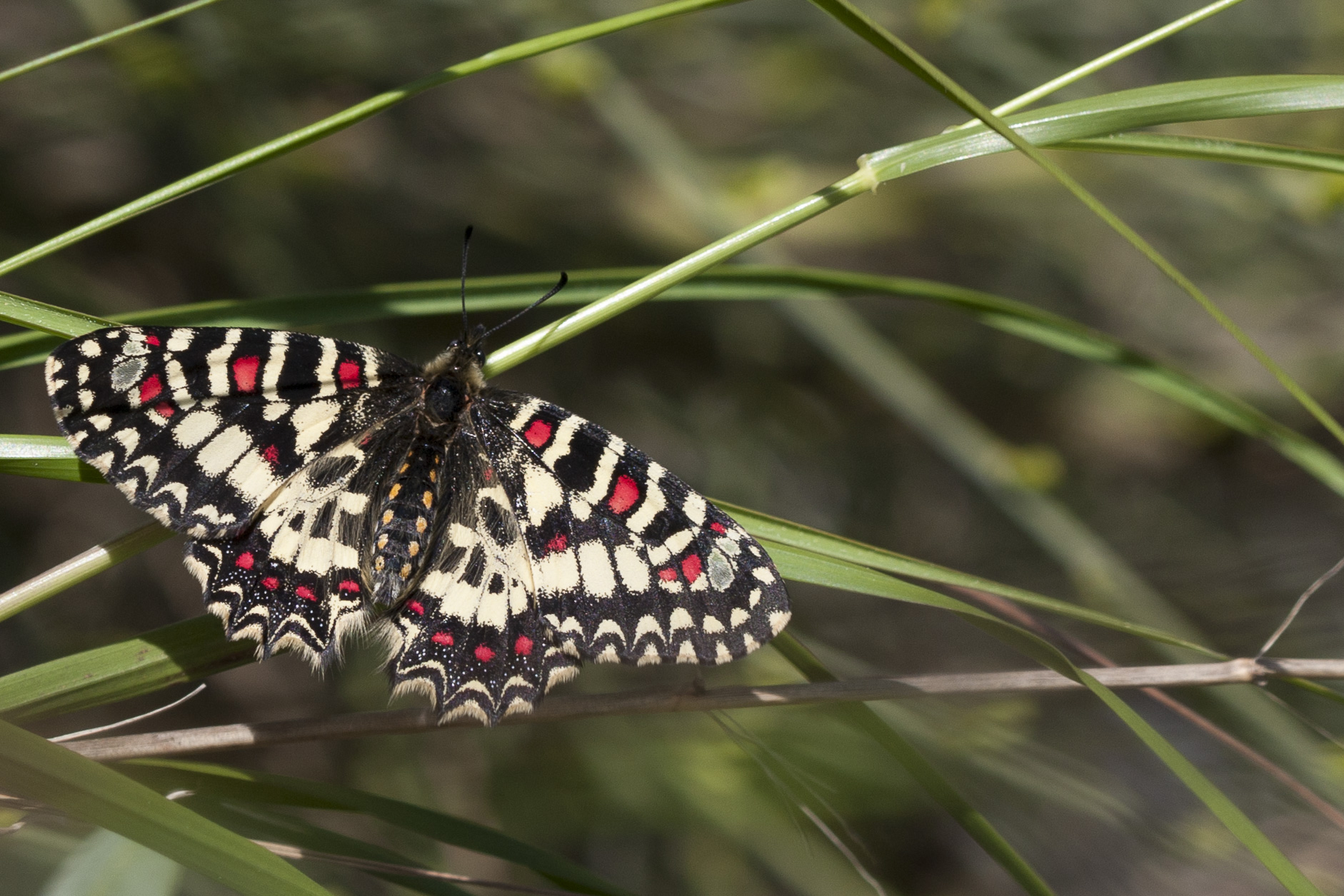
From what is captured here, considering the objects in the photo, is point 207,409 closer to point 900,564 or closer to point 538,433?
point 538,433

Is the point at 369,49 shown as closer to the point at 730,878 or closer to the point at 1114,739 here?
the point at 730,878

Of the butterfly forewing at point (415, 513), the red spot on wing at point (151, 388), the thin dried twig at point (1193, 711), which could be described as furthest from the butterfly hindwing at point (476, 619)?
the thin dried twig at point (1193, 711)

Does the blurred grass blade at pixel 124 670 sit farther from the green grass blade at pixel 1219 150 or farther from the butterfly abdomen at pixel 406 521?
the green grass blade at pixel 1219 150

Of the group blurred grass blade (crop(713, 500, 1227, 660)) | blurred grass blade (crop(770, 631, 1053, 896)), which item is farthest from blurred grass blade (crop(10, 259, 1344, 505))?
blurred grass blade (crop(770, 631, 1053, 896))

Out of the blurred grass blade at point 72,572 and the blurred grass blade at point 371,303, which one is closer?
the blurred grass blade at point 72,572

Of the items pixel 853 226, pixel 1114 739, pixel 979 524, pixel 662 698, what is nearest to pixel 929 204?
pixel 853 226

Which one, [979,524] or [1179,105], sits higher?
[1179,105]
